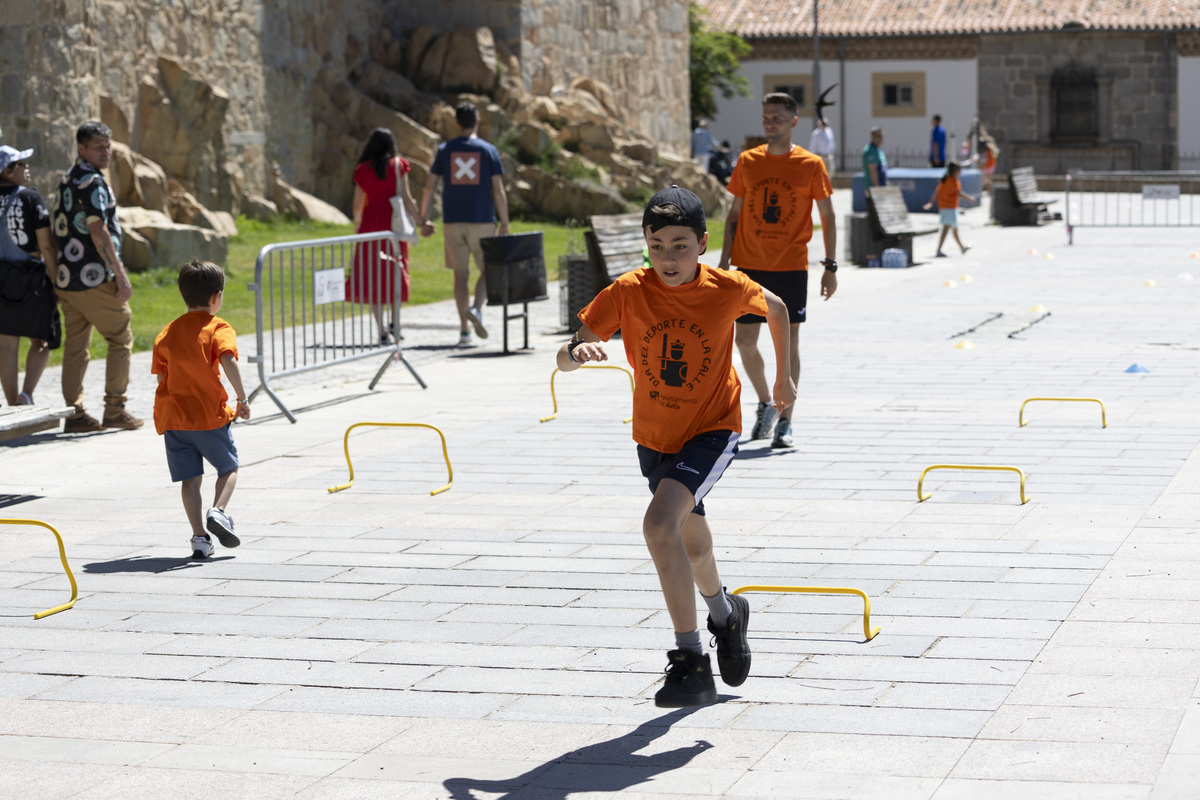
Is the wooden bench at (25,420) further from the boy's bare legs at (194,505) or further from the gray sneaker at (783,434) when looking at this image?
the gray sneaker at (783,434)

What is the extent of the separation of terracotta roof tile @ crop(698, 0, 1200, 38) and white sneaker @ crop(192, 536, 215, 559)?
50154 mm

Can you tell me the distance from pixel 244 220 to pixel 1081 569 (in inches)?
812

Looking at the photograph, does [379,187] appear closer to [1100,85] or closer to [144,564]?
[144,564]

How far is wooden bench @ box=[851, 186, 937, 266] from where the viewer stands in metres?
22.1

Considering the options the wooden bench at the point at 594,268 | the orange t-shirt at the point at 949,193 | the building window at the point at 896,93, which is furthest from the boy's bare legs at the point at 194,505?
the building window at the point at 896,93

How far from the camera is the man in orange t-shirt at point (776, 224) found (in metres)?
9.12

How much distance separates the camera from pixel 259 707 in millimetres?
4930

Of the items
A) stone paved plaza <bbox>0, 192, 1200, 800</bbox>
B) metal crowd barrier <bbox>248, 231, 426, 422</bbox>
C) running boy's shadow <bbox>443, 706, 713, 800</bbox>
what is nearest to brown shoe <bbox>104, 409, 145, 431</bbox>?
stone paved plaza <bbox>0, 192, 1200, 800</bbox>

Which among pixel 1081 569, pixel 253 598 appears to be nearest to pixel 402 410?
pixel 253 598

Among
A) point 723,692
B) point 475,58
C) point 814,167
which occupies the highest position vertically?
point 475,58

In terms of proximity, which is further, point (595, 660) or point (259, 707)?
point (595, 660)

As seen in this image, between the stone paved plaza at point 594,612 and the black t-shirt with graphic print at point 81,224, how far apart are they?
1.00 m

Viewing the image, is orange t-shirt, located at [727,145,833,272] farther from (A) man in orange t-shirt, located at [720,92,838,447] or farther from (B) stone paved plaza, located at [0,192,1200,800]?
(B) stone paved plaza, located at [0,192,1200,800]

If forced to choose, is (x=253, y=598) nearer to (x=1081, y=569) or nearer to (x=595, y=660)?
(x=595, y=660)
